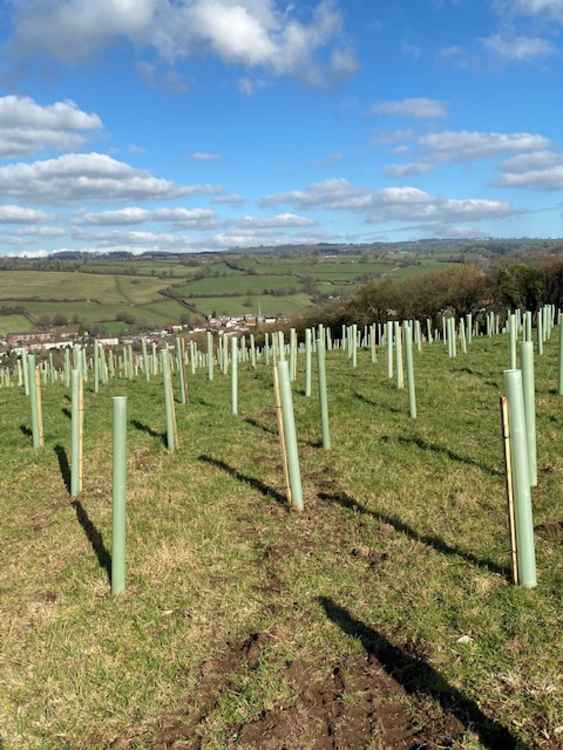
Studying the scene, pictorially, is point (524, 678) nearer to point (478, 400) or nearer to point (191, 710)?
point (191, 710)

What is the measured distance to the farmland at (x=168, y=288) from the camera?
59438mm

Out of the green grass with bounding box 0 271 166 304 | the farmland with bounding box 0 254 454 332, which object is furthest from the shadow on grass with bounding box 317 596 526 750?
the green grass with bounding box 0 271 166 304

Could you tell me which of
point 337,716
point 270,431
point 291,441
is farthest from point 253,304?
point 337,716

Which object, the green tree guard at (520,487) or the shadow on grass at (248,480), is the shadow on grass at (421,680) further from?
the shadow on grass at (248,480)

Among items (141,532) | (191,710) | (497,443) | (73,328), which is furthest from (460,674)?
(73,328)

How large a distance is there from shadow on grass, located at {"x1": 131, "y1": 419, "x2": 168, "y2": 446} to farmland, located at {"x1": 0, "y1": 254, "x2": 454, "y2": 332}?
140 feet

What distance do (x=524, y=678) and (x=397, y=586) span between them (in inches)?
50.4

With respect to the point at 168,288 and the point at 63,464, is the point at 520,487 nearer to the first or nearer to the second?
the point at 63,464

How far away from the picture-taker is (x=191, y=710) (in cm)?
347

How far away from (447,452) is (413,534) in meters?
2.51

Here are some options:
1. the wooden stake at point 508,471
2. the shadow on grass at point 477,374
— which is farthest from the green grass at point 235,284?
the wooden stake at point 508,471

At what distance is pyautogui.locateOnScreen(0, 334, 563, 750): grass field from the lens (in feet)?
10.9

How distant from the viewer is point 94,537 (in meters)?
5.92

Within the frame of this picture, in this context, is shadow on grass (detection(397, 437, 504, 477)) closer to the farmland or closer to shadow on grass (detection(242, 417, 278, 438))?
shadow on grass (detection(242, 417, 278, 438))
